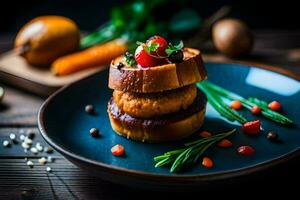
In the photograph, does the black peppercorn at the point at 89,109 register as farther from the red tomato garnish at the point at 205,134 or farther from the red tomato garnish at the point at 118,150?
the red tomato garnish at the point at 205,134

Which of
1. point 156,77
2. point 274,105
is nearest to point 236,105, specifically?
point 274,105

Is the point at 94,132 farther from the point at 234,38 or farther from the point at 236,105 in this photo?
the point at 234,38

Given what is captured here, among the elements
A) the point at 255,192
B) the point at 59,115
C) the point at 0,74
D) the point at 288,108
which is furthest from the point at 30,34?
the point at 255,192

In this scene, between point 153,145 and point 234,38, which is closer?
point 153,145

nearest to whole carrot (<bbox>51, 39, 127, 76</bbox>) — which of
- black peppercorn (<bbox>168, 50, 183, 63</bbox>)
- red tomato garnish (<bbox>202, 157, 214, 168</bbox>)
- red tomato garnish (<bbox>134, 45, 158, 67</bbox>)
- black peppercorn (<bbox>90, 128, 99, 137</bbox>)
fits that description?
black peppercorn (<bbox>90, 128, 99, 137</bbox>)

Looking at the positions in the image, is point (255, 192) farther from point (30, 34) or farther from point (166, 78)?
point (30, 34)

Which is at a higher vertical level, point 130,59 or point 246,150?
point 130,59

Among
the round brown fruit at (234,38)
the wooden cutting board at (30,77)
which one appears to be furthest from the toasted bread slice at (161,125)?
the round brown fruit at (234,38)
